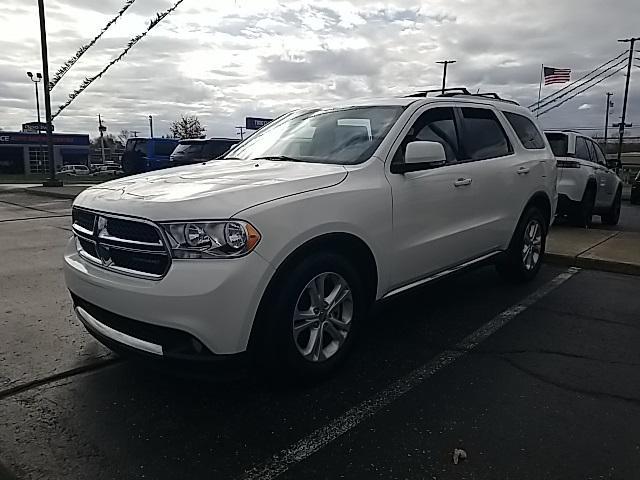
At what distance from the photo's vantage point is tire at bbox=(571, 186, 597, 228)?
9.96m

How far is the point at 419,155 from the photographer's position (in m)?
3.85

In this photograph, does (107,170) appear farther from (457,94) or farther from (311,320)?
(311,320)

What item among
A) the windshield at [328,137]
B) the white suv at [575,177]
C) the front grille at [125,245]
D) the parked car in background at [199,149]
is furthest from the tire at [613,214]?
the front grille at [125,245]

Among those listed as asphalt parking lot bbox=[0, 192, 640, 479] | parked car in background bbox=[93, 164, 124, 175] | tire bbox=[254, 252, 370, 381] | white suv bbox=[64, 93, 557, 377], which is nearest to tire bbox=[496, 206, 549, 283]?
white suv bbox=[64, 93, 557, 377]

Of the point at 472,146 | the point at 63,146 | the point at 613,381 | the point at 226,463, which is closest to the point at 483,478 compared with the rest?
the point at 226,463

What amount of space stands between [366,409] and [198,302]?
3.81 ft

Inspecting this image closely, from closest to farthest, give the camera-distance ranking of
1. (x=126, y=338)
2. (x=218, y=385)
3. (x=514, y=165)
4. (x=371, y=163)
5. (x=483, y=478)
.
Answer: (x=483, y=478), (x=126, y=338), (x=218, y=385), (x=371, y=163), (x=514, y=165)

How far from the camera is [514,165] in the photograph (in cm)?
536

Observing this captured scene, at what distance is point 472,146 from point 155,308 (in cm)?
323

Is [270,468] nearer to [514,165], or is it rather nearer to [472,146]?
[472,146]

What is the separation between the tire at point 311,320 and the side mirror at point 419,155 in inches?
35.1

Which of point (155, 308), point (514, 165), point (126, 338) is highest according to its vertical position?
point (514, 165)

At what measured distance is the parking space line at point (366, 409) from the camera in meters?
2.64

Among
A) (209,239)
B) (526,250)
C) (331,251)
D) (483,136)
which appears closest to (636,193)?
(526,250)
